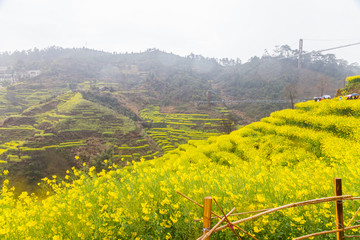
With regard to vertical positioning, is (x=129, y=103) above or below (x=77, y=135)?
above

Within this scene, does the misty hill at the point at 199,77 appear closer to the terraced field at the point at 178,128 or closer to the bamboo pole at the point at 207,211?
the terraced field at the point at 178,128

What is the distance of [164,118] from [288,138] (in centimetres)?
3906

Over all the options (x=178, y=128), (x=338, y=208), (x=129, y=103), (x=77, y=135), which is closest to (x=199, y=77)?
(x=129, y=103)

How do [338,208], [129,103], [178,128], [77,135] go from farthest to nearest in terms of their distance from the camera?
1. [129,103]
2. [178,128]
3. [77,135]
4. [338,208]

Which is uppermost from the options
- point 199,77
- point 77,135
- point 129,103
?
point 199,77

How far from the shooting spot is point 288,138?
25.9ft

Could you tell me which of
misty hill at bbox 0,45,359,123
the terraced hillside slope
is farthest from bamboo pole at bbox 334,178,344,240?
misty hill at bbox 0,45,359,123

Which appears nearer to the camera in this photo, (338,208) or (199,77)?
(338,208)

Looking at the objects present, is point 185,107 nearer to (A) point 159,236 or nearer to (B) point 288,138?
(B) point 288,138

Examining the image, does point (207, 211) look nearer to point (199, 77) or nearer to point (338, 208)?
point (338, 208)

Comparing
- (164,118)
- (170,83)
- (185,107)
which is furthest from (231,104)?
(170,83)

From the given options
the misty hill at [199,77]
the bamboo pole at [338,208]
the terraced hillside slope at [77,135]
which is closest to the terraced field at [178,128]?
the terraced hillside slope at [77,135]

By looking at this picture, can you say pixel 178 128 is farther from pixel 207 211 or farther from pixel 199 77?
pixel 199 77

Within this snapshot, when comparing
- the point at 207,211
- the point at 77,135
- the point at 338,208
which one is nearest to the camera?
the point at 207,211
